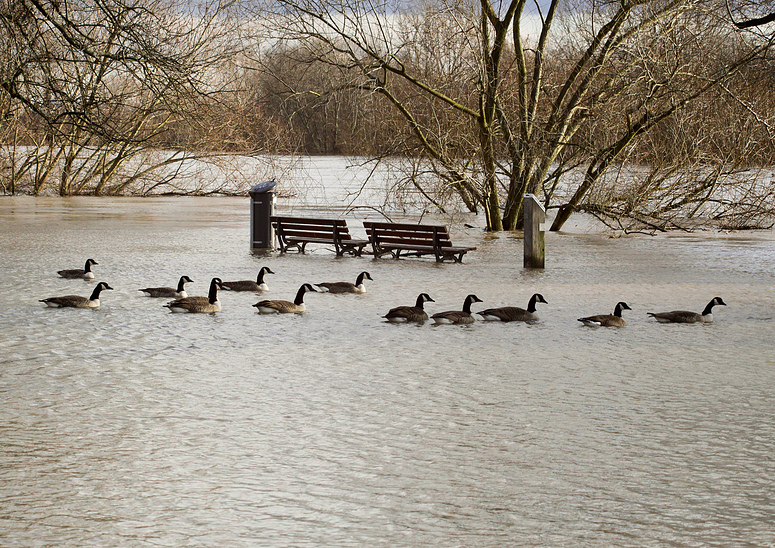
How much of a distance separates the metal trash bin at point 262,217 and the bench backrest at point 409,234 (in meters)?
2.28

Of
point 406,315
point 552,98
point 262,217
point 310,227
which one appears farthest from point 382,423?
point 552,98

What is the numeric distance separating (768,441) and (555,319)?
4808 mm

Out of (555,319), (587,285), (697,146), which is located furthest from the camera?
(697,146)

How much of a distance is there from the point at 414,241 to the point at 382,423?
1094 cm

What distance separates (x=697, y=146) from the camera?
2175cm

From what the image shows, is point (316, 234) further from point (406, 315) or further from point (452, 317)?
point (452, 317)

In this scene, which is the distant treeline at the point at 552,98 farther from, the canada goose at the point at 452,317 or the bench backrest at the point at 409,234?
the canada goose at the point at 452,317

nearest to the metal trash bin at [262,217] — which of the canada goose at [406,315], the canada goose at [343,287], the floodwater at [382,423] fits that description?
the floodwater at [382,423]

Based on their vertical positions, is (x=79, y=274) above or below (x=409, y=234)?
below

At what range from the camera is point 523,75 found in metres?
22.5

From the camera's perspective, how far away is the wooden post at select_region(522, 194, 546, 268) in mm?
15547

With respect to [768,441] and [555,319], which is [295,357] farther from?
[768,441]

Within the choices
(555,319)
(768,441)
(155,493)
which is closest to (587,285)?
(555,319)

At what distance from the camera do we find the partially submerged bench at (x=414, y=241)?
653 inches
